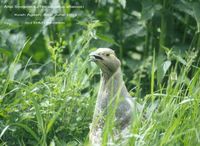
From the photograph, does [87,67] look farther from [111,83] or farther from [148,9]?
[148,9]

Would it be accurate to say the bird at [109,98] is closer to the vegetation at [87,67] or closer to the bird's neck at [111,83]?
the bird's neck at [111,83]

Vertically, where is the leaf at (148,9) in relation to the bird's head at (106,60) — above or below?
above

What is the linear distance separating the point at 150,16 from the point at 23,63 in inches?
44.6

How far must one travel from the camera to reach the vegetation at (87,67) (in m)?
4.82

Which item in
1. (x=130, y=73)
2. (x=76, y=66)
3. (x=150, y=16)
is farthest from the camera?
(x=130, y=73)

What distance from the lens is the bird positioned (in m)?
5.07

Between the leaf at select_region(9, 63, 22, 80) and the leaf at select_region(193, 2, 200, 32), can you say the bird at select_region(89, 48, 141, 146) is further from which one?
the leaf at select_region(193, 2, 200, 32)

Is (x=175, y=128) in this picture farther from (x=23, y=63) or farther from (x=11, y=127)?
(x=23, y=63)

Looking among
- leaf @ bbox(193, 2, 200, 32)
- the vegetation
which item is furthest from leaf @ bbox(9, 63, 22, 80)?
leaf @ bbox(193, 2, 200, 32)

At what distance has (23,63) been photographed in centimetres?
641

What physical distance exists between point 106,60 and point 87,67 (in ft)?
1.96

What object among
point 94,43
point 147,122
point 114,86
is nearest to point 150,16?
point 94,43

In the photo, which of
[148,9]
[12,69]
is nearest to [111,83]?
[12,69]

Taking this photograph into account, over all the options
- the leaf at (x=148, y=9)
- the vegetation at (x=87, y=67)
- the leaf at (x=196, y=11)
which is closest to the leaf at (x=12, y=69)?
the vegetation at (x=87, y=67)
